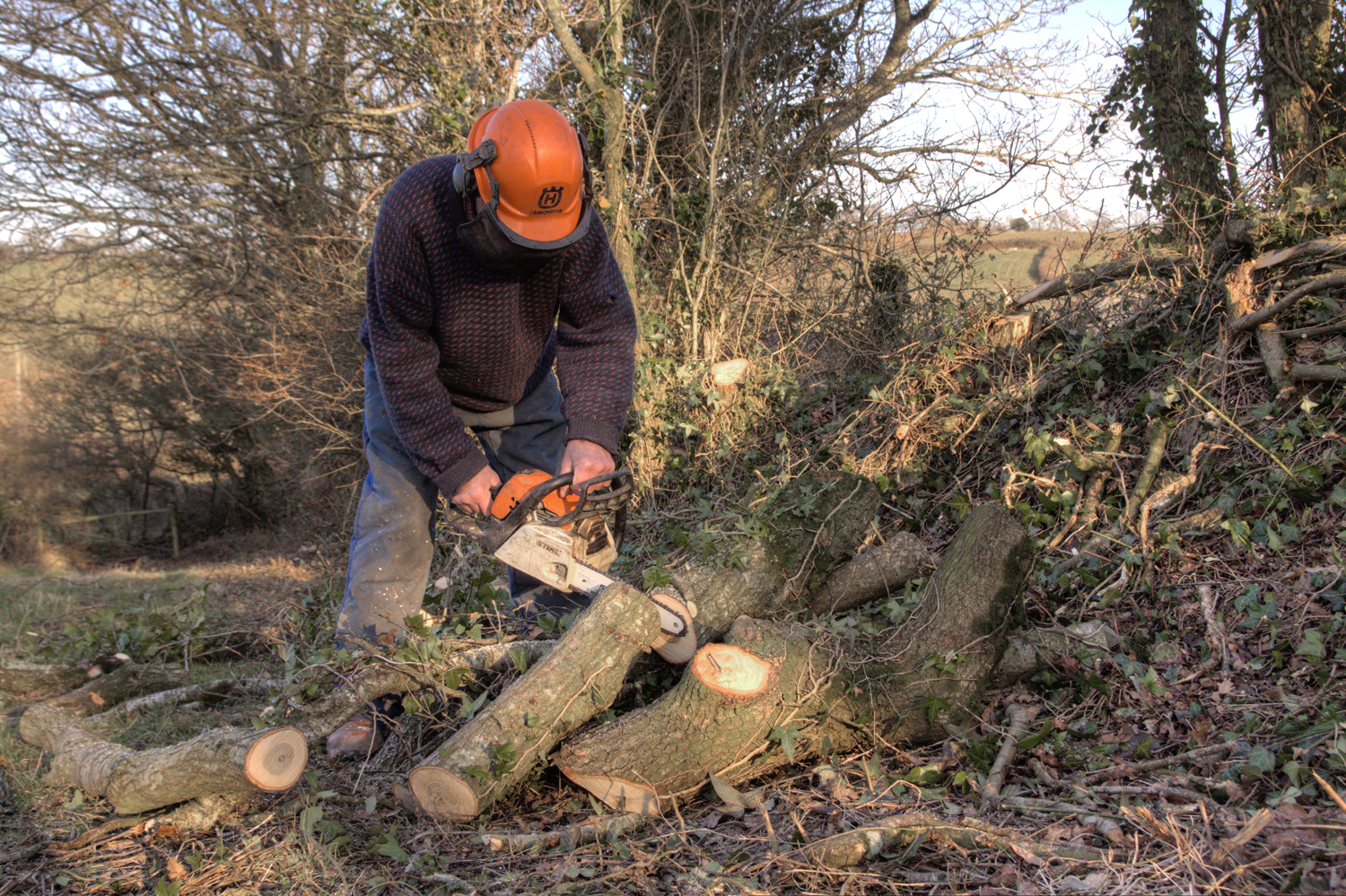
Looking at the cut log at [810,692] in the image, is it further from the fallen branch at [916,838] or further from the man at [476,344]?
the man at [476,344]

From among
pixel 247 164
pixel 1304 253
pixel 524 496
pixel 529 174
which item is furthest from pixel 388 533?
pixel 247 164

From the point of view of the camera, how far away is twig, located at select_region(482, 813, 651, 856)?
217 cm

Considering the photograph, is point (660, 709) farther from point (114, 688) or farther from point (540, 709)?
point (114, 688)

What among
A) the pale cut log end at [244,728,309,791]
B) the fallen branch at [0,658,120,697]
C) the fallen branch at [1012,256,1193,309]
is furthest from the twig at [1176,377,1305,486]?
the fallen branch at [0,658,120,697]

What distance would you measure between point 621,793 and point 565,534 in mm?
827

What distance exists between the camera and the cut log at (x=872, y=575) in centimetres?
332

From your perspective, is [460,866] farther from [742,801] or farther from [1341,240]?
[1341,240]

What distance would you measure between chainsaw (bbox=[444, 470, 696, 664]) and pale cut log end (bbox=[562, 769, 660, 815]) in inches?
18.3

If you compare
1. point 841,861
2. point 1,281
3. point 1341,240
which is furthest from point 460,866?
point 1,281

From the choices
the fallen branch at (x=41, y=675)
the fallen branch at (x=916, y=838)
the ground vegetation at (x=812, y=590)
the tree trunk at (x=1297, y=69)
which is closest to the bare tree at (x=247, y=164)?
the ground vegetation at (x=812, y=590)

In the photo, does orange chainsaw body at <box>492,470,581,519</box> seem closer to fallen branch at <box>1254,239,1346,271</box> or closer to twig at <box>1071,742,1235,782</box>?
twig at <box>1071,742,1235,782</box>

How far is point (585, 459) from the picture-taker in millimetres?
2930

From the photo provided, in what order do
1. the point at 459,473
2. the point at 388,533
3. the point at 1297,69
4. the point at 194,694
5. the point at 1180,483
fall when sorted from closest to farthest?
1. the point at 459,473
2. the point at 388,533
3. the point at 1180,483
4. the point at 194,694
5. the point at 1297,69

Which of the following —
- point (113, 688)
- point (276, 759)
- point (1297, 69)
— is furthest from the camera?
point (1297, 69)
